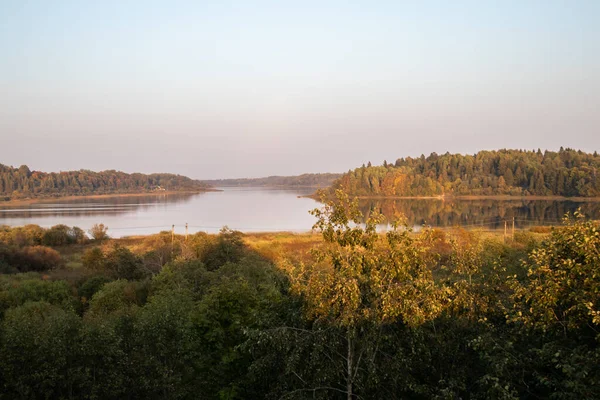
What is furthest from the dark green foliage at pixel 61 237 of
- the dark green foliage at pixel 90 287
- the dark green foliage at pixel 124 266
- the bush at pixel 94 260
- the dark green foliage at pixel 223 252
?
the dark green foliage at pixel 90 287

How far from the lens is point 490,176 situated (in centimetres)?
14050

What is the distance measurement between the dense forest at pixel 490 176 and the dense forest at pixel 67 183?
8725 centimetres

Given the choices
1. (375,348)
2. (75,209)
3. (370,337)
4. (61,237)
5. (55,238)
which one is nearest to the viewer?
(370,337)

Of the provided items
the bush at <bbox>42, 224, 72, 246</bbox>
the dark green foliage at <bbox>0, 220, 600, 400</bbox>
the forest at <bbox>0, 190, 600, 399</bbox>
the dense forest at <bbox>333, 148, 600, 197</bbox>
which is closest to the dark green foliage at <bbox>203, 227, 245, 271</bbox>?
the dark green foliage at <bbox>0, 220, 600, 400</bbox>

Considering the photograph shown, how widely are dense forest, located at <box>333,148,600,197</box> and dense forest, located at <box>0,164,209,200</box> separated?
87.2m

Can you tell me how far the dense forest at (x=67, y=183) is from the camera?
143m

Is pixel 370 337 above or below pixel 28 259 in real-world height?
above

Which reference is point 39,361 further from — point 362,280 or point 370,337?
point 362,280

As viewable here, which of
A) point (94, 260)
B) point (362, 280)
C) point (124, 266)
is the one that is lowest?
point (94, 260)

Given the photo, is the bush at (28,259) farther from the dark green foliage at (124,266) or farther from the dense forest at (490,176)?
the dense forest at (490,176)

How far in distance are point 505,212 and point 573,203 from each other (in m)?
24.1

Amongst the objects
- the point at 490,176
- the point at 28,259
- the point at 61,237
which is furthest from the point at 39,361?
the point at 490,176

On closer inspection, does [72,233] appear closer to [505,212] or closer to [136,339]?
[136,339]

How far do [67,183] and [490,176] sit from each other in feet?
478
